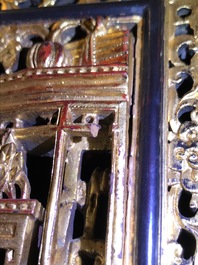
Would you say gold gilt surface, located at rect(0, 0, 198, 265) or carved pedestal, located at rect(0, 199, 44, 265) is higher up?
gold gilt surface, located at rect(0, 0, 198, 265)

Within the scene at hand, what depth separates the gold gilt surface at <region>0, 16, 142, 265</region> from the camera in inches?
34.2

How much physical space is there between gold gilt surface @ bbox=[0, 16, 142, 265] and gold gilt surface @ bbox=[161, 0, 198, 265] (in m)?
0.07

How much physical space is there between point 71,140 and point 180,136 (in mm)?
226

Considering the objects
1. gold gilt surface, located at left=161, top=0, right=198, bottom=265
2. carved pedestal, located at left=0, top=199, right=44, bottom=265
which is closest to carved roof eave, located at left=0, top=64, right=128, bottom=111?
gold gilt surface, located at left=161, top=0, right=198, bottom=265

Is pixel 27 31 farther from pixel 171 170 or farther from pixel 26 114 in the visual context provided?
pixel 171 170

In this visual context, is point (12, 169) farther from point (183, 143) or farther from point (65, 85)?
point (183, 143)

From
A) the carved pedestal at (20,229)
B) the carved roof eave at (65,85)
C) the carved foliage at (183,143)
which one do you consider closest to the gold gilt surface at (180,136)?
the carved foliage at (183,143)

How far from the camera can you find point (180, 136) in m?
0.95

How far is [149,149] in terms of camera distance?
92 cm

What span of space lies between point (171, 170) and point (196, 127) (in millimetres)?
104

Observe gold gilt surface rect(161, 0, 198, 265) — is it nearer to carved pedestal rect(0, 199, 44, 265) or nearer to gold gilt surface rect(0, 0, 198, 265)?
gold gilt surface rect(0, 0, 198, 265)

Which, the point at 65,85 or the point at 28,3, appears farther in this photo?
the point at 28,3

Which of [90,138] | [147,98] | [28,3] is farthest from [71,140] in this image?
[28,3]

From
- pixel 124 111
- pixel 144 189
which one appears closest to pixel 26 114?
pixel 124 111
